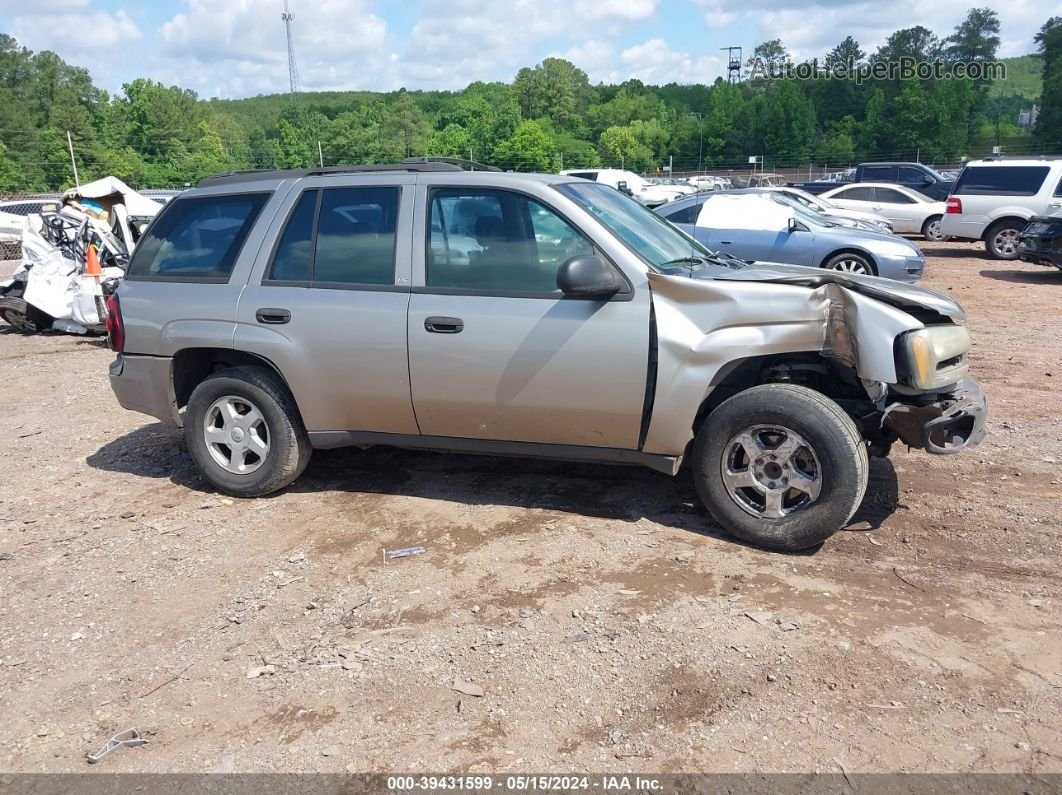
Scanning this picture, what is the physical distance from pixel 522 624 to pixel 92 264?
10.1 m

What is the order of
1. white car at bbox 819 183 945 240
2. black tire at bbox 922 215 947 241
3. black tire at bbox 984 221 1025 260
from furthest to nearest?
white car at bbox 819 183 945 240, black tire at bbox 922 215 947 241, black tire at bbox 984 221 1025 260

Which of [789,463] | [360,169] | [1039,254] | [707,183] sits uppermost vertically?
[707,183]

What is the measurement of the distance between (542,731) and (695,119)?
107m

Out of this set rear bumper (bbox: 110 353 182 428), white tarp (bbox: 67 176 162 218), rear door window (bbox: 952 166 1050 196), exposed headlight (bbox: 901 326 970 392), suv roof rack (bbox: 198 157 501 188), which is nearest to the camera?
exposed headlight (bbox: 901 326 970 392)

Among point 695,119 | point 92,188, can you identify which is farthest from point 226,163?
point 695,119

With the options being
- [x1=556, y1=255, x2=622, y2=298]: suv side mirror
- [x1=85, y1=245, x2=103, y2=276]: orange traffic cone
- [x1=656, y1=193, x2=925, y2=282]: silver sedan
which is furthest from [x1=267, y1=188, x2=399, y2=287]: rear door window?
[x1=656, y1=193, x2=925, y2=282]: silver sedan

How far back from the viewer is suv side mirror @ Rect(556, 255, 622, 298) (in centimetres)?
429

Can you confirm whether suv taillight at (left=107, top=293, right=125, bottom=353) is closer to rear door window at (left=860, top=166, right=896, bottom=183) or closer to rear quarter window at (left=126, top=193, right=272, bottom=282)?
rear quarter window at (left=126, top=193, right=272, bottom=282)

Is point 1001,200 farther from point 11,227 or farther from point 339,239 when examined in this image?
point 11,227

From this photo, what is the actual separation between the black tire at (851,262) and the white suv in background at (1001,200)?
6.09m

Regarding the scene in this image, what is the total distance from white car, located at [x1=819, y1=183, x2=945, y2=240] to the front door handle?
17.9 m

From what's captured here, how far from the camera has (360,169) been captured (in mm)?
5238

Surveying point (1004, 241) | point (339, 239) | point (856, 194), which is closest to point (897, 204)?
point (856, 194)

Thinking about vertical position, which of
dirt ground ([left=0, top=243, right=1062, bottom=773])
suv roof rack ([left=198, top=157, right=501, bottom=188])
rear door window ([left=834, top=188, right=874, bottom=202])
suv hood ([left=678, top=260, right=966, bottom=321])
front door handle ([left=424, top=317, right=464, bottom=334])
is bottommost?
dirt ground ([left=0, top=243, right=1062, bottom=773])
